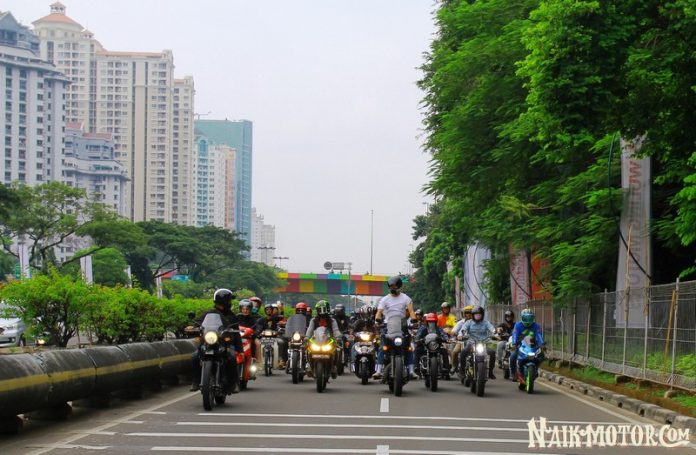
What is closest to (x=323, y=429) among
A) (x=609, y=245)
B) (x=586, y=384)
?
(x=586, y=384)

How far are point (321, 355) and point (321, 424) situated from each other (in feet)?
20.1

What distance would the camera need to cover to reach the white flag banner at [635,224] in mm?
23203

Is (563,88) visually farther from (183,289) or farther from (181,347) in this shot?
(183,289)

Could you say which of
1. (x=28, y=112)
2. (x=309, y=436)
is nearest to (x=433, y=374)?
(x=309, y=436)

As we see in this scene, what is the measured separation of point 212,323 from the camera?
1593cm

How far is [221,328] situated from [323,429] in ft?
10.2

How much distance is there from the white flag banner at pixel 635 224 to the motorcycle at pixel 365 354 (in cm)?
516

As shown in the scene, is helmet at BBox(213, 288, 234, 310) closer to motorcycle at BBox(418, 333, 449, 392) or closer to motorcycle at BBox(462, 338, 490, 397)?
motorcycle at BBox(462, 338, 490, 397)

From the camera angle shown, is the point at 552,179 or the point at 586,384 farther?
the point at 552,179

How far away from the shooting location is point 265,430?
521 inches

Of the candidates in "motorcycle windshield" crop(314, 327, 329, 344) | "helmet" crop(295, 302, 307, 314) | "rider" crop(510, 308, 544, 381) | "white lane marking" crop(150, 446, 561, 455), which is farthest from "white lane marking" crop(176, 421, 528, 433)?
"helmet" crop(295, 302, 307, 314)

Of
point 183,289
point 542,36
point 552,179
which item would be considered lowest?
point 183,289

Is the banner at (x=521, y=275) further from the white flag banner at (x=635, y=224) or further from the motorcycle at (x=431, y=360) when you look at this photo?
the motorcycle at (x=431, y=360)

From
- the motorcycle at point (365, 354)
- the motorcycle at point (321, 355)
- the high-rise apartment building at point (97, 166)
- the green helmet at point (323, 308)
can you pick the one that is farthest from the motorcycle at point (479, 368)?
the high-rise apartment building at point (97, 166)
